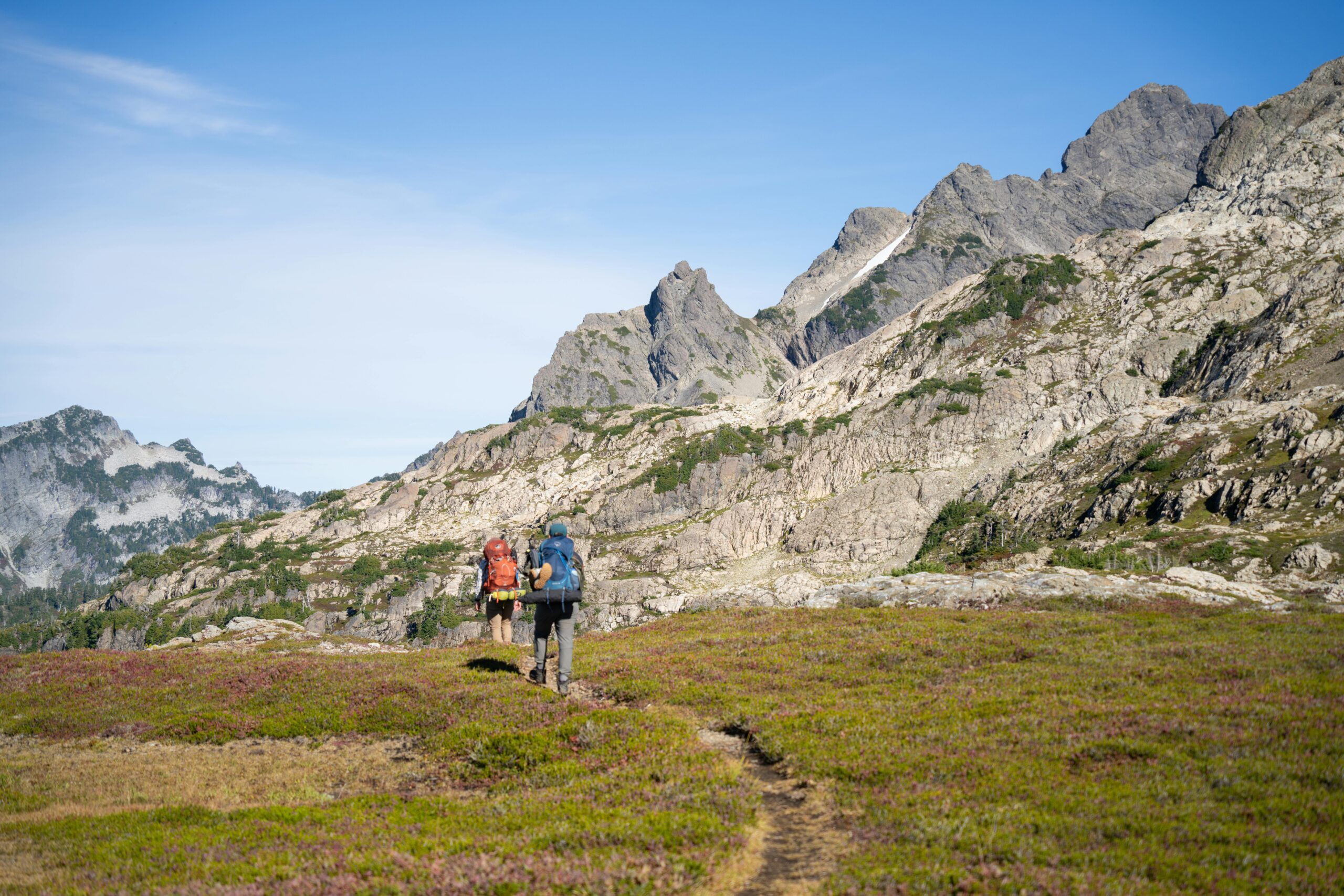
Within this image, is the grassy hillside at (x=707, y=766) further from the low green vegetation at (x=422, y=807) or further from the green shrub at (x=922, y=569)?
the green shrub at (x=922, y=569)

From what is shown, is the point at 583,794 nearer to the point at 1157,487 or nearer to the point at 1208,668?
the point at 1208,668

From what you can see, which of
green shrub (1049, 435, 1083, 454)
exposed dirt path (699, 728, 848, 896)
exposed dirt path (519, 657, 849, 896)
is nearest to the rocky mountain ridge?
green shrub (1049, 435, 1083, 454)

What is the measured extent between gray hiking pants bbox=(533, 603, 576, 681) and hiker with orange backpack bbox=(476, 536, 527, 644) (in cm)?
455

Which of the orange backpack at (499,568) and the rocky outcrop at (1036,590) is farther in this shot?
the rocky outcrop at (1036,590)

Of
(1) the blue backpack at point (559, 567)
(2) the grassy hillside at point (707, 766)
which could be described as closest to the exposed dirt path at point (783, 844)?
(2) the grassy hillside at point (707, 766)

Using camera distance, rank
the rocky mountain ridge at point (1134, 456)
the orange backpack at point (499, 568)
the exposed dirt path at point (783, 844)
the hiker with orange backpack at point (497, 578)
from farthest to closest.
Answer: the rocky mountain ridge at point (1134, 456) < the orange backpack at point (499, 568) < the hiker with orange backpack at point (497, 578) < the exposed dirt path at point (783, 844)

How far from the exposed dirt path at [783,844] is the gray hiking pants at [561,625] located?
6.55 meters

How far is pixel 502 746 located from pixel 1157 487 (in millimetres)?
127090

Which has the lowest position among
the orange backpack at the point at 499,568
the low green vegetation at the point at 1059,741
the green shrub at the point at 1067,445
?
the low green vegetation at the point at 1059,741

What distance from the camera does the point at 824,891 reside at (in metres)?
10.4

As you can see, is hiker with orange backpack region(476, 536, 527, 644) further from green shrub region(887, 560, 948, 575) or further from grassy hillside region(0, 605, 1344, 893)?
green shrub region(887, 560, 948, 575)

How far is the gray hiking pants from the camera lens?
68.9 feet

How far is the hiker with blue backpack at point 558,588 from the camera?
67.7 feet

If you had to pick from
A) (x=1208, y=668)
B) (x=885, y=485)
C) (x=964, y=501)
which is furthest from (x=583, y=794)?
(x=885, y=485)
